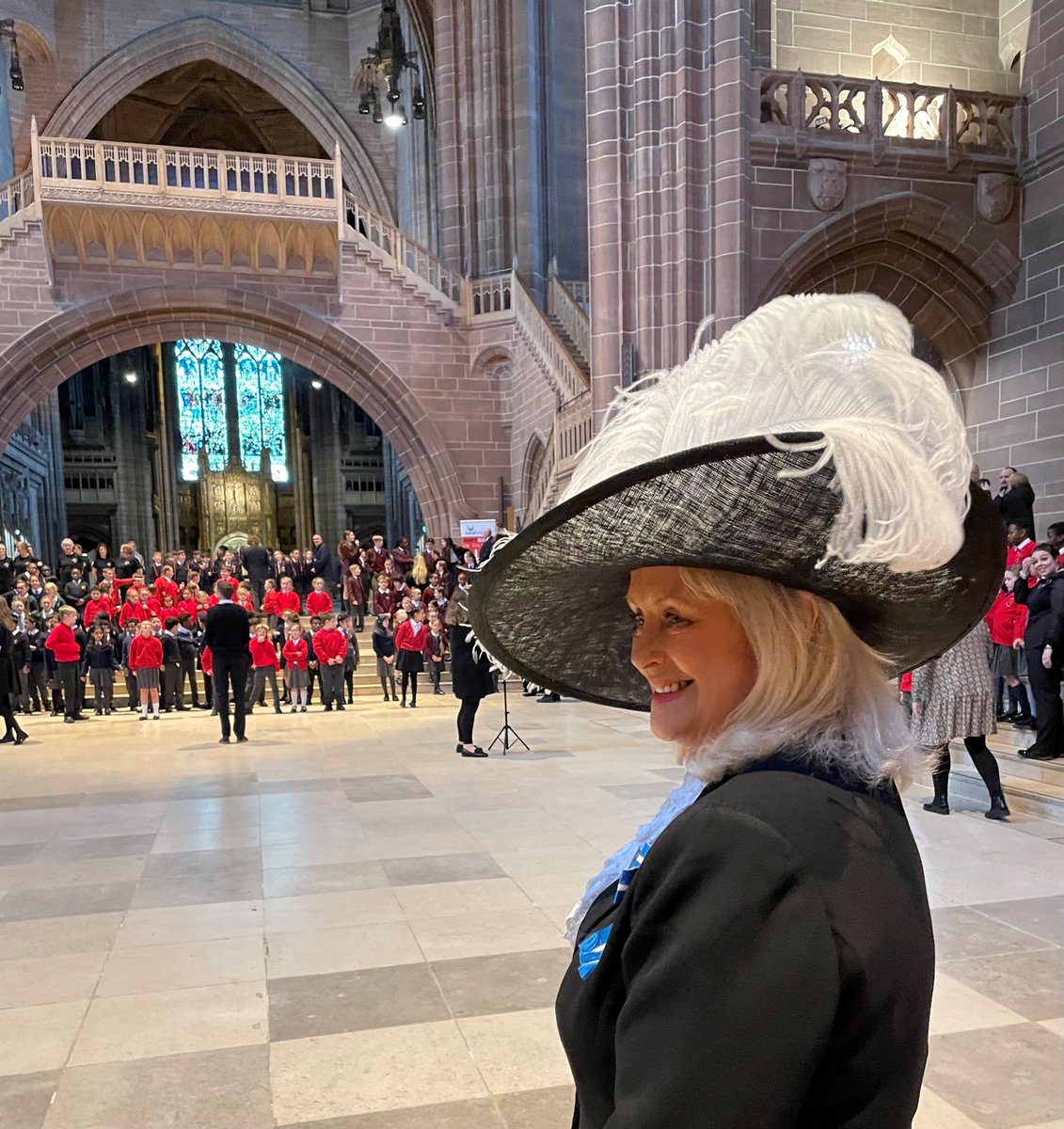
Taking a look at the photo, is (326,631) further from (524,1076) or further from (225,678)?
(524,1076)

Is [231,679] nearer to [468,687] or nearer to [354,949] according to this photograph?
[468,687]

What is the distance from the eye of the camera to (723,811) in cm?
77

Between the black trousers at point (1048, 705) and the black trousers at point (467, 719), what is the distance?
13.9ft

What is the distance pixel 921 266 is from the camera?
1234cm

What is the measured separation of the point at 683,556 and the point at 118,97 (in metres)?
29.5

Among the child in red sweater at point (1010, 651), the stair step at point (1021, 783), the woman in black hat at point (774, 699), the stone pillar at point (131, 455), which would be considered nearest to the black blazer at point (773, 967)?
the woman in black hat at point (774, 699)

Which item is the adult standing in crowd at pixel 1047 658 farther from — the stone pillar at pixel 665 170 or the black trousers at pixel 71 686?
the black trousers at pixel 71 686

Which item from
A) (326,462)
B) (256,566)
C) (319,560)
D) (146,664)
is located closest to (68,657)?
(146,664)

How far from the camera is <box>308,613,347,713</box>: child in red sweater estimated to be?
39.2ft

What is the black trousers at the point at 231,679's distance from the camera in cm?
915

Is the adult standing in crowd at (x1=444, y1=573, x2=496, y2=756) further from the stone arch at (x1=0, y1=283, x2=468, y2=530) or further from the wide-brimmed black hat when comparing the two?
the stone arch at (x1=0, y1=283, x2=468, y2=530)

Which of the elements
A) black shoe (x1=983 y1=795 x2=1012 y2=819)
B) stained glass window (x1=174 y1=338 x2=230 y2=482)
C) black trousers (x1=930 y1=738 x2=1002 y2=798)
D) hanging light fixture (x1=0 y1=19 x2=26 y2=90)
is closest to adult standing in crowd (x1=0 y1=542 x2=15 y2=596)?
black trousers (x1=930 y1=738 x2=1002 y2=798)

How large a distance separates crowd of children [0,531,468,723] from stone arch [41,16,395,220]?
15.3 m

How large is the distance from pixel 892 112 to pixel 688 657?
13.2 m
